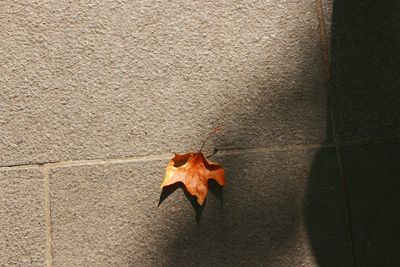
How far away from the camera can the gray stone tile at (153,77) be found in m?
2.46

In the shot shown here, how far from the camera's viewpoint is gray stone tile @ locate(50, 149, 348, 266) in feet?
7.83

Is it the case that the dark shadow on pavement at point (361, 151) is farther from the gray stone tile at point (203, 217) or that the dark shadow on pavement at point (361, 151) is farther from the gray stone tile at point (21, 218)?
the gray stone tile at point (21, 218)

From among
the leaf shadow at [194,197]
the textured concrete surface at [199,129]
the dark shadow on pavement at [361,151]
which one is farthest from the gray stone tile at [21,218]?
the dark shadow on pavement at [361,151]

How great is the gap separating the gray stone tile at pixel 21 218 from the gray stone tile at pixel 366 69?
1589 millimetres

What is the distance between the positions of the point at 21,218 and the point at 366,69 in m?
1.93

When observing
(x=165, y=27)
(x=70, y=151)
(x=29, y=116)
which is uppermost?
(x=165, y=27)

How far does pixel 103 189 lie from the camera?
7.95 feet

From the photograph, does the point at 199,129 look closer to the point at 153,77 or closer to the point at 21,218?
the point at 153,77

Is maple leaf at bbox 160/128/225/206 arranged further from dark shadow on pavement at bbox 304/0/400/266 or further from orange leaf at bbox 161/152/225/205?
dark shadow on pavement at bbox 304/0/400/266

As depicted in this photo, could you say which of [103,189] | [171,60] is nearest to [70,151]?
[103,189]

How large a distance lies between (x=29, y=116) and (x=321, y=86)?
5.00 feet

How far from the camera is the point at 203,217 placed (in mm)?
2408

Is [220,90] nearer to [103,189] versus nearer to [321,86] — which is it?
[321,86]

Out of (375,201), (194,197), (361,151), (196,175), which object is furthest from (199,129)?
(375,201)
